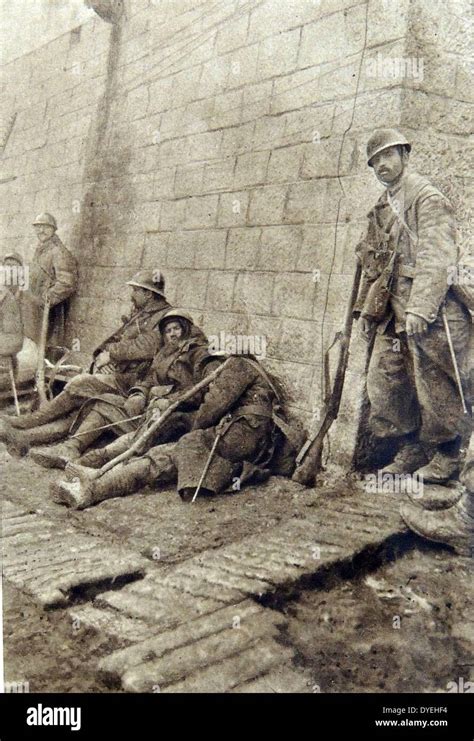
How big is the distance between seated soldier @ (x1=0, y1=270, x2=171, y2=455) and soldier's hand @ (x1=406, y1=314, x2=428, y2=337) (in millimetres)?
1934

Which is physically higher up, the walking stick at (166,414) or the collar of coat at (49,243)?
the collar of coat at (49,243)

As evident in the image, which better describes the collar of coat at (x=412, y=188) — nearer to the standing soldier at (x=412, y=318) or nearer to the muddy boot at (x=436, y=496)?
the standing soldier at (x=412, y=318)

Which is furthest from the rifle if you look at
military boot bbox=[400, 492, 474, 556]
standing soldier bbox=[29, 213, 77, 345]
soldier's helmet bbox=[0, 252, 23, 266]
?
soldier's helmet bbox=[0, 252, 23, 266]

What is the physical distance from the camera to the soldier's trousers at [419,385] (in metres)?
3.36

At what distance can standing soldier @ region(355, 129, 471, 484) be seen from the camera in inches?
130

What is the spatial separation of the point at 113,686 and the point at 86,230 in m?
4.14

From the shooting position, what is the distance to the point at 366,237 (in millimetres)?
3705

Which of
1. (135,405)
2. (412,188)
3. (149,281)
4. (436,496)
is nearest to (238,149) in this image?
(149,281)

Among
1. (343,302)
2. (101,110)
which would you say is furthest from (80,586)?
(101,110)

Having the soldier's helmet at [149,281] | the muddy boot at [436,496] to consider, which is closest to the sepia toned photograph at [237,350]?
the muddy boot at [436,496]

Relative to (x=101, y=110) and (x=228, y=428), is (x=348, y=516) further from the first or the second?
(x=101, y=110)

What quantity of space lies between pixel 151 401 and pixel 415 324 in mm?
1854

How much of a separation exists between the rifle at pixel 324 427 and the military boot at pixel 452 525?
0.84 m

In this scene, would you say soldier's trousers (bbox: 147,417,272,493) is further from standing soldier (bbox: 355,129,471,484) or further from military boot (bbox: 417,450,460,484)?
military boot (bbox: 417,450,460,484)
